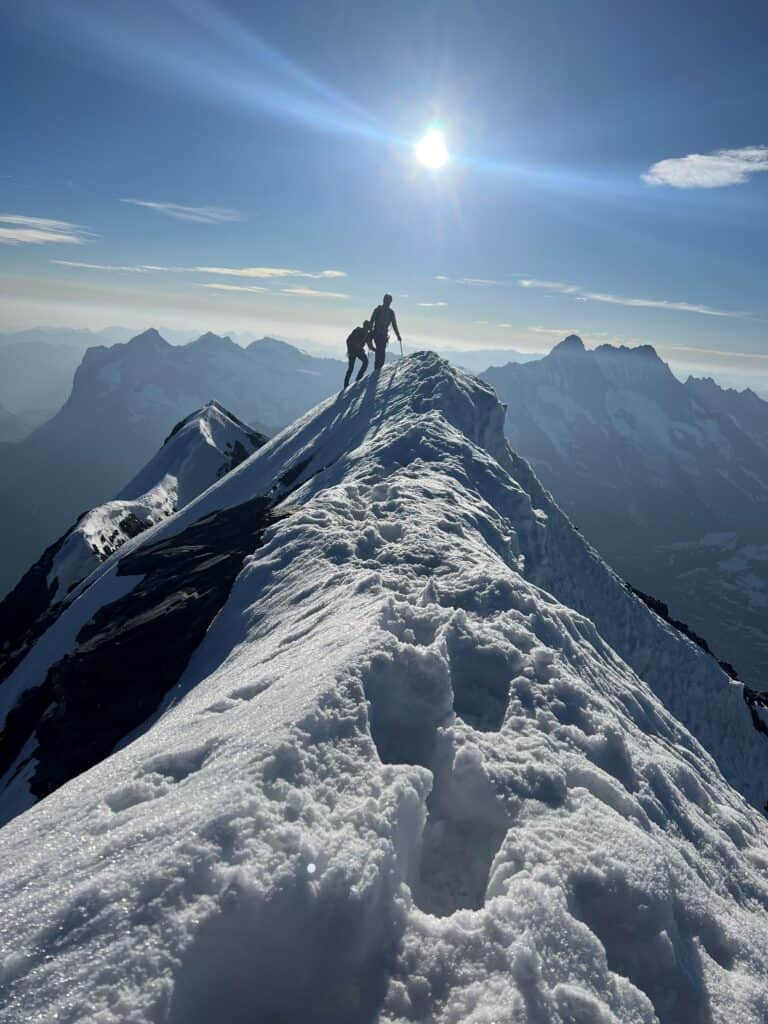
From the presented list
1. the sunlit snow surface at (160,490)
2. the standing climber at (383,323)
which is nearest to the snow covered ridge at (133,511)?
the sunlit snow surface at (160,490)

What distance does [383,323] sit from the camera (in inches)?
1657

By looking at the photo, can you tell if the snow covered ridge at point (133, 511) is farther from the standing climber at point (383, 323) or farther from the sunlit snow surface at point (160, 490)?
the standing climber at point (383, 323)

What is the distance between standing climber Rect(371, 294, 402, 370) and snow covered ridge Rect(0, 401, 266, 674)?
28.2m

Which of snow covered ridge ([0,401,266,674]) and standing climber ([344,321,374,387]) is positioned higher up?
standing climber ([344,321,374,387])

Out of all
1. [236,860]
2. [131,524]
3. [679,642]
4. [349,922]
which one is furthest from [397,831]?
[131,524]

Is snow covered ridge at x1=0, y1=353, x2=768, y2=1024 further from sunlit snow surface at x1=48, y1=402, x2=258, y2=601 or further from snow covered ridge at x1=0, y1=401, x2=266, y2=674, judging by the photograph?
sunlit snow surface at x1=48, y1=402, x2=258, y2=601

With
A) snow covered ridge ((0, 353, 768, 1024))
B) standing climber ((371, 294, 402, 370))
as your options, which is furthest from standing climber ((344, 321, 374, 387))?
snow covered ridge ((0, 353, 768, 1024))

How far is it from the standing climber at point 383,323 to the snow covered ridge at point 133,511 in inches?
1109

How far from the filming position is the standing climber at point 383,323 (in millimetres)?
40625

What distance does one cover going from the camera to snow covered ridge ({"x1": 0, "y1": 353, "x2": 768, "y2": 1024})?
209 inches

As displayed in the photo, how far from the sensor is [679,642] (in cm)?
3947

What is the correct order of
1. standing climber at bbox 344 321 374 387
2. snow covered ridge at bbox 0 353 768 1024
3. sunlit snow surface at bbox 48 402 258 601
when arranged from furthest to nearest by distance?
sunlit snow surface at bbox 48 402 258 601 → standing climber at bbox 344 321 374 387 → snow covered ridge at bbox 0 353 768 1024

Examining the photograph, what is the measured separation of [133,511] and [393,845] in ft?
188

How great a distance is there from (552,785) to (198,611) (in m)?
13.0
